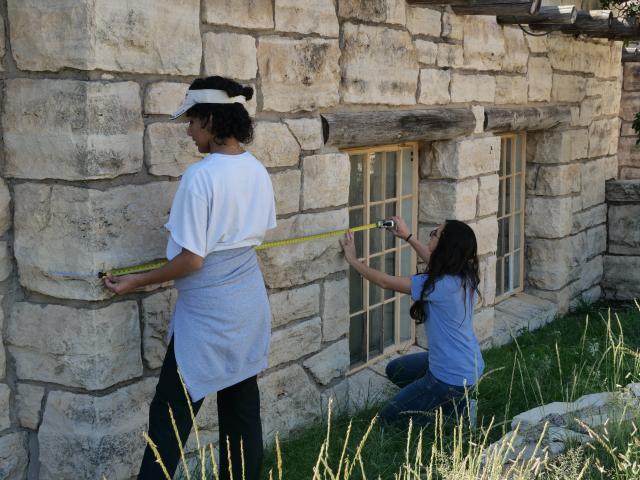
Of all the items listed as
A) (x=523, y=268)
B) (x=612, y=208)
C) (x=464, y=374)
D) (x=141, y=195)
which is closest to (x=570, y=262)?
(x=523, y=268)

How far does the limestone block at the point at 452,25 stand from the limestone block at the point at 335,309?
2.10 meters

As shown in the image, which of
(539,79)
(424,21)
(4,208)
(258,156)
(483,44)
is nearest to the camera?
(4,208)

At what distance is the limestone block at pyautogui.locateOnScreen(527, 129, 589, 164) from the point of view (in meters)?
8.66

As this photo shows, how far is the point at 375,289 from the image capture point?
639cm

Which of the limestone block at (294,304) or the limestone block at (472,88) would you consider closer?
the limestone block at (294,304)

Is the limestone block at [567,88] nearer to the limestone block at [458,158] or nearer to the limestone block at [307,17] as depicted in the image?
the limestone block at [458,158]

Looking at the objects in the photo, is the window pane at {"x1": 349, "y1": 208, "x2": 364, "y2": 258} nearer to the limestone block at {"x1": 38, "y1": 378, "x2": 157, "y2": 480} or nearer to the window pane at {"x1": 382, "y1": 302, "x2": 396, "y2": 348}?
the window pane at {"x1": 382, "y1": 302, "x2": 396, "y2": 348}

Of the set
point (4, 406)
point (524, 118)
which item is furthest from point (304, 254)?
point (524, 118)

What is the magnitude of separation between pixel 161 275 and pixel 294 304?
1.50m

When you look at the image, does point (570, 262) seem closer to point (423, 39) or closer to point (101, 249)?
point (423, 39)

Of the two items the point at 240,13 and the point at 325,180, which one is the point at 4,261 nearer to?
the point at 240,13

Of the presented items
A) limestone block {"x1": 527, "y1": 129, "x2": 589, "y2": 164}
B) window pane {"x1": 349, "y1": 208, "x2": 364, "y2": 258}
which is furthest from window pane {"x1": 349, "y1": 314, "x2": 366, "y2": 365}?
limestone block {"x1": 527, "y1": 129, "x2": 589, "y2": 164}

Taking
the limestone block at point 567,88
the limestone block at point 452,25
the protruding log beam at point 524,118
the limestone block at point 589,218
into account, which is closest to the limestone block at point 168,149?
the limestone block at point 452,25

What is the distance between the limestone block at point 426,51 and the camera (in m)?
6.27
